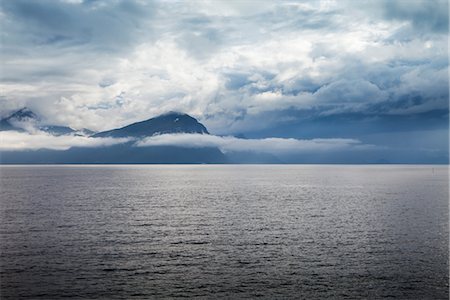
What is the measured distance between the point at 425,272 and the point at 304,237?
1163 inches

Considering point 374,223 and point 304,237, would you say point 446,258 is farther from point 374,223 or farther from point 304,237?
point 374,223

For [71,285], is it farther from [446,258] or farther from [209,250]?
[446,258]

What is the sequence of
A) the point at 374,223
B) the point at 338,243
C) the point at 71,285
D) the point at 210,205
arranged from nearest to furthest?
the point at 71,285, the point at 338,243, the point at 374,223, the point at 210,205

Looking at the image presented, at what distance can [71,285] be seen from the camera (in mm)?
59281

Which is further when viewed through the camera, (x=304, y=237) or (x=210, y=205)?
(x=210, y=205)

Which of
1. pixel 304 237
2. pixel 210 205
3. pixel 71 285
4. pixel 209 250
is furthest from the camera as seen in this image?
pixel 210 205

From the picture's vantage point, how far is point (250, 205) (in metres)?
152

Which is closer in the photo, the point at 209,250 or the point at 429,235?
the point at 209,250

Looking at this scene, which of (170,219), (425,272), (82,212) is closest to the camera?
(425,272)

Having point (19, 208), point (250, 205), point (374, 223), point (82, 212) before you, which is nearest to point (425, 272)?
point (374, 223)

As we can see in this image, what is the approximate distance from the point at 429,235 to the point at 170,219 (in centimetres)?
6638

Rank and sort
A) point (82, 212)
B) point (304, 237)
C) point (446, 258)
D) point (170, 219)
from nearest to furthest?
point (446, 258)
point (304, 237)
point (170, 219)
point (82, 212)

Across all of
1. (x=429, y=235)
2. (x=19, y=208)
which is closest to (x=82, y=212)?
(x=19, y=208)

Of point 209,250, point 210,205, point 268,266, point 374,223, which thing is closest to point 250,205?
point 210,205
